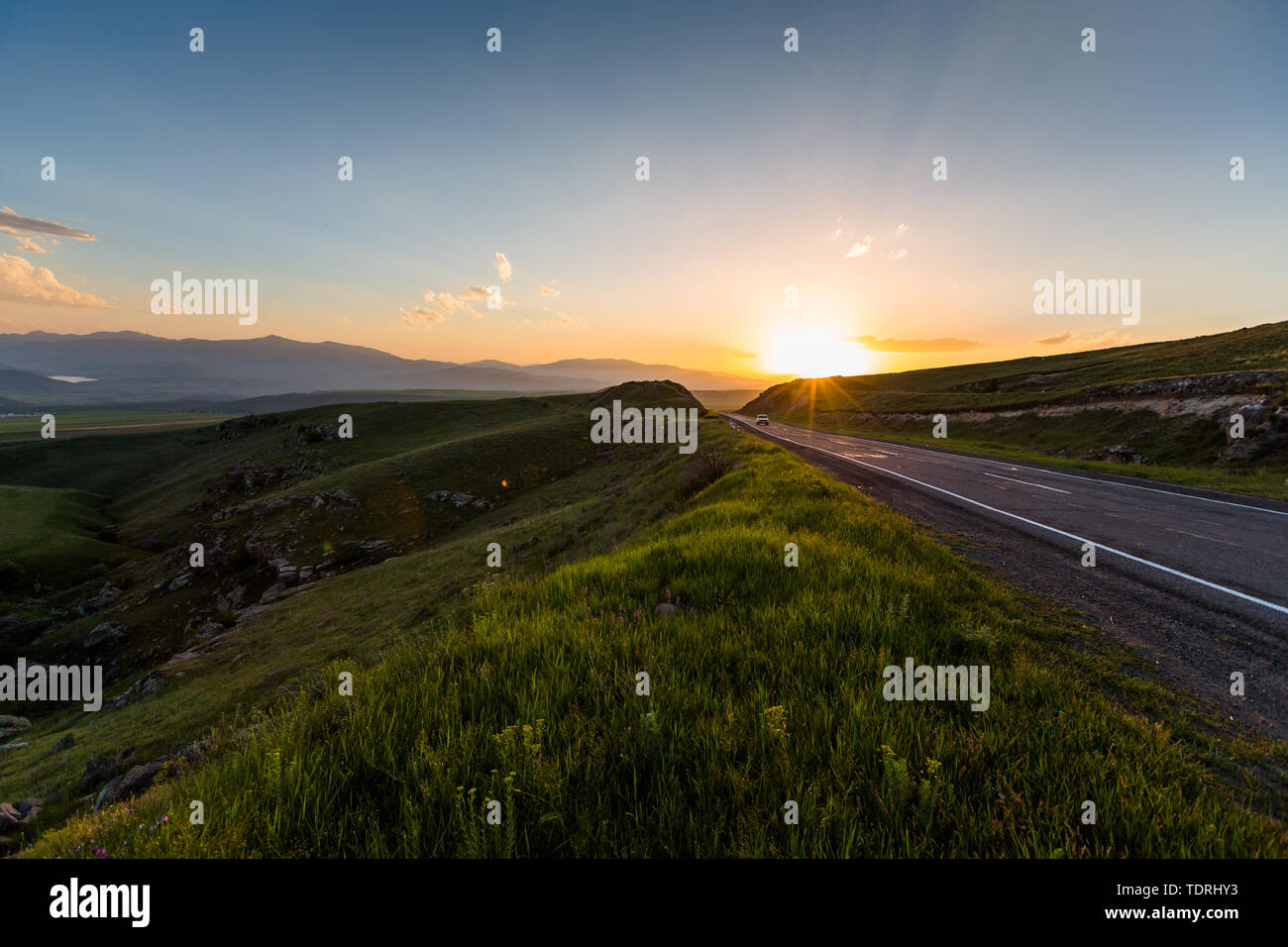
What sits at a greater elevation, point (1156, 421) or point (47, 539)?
point (1156, 421)

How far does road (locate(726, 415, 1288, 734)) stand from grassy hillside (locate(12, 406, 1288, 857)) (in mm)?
1198

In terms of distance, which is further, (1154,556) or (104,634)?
(104,634)

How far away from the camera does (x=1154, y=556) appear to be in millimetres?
9102

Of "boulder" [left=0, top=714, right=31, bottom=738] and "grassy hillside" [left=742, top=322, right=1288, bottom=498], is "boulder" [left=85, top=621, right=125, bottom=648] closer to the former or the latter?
"boulder" [left=0, top=714, right=31, bottom=738]

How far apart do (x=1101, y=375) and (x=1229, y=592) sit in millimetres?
61182

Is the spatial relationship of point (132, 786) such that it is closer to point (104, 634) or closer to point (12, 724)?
point (12, 724)

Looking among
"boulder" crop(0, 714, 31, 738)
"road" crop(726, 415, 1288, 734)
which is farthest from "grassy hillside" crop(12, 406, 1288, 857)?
"boulder" crop(0, 714, 31, 738)

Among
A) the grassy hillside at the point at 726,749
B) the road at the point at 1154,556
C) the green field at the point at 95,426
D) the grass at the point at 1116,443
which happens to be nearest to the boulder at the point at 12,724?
the grassy hillside at the point at 726,749

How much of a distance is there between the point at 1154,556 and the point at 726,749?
39.1ft

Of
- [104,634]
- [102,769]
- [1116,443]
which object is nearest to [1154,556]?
[102,769]

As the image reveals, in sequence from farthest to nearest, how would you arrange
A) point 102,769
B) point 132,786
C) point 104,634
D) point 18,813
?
1. point 104,634
2. point 102,769
3. point 18,813
4. point 132,786

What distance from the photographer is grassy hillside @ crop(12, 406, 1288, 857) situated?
2242mm
